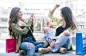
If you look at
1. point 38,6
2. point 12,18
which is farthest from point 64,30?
point 38,6

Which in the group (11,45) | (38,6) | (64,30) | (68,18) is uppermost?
(38,6)

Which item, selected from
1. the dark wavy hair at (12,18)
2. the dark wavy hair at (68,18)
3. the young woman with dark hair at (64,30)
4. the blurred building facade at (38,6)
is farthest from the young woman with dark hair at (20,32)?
the blurred building facade at (38,6)

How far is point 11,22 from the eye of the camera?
133 centimetres

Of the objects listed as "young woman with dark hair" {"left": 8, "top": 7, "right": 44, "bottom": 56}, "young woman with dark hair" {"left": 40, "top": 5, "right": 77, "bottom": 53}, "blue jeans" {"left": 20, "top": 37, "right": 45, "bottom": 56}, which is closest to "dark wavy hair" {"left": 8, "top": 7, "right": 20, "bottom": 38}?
"young woman with dark hair" {"left": 8, "top": 7, "right": 44, "bottom": 56}

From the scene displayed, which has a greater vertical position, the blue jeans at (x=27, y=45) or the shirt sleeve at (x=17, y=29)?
the shirt sleeve at (x=17, y=29)

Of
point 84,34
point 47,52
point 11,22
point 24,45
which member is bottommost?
point 47,52

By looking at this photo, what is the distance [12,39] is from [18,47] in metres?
0.19

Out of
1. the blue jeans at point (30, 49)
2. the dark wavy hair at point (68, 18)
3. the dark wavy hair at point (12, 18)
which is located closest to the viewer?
the blue jeans at point (30, 49)

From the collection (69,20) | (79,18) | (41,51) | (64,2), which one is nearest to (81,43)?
(69,20)

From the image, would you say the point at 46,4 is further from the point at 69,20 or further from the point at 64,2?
the point at 69,20

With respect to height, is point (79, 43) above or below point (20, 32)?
below

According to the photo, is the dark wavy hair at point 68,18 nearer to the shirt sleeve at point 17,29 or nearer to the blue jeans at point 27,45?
the blue jeans at point 27,45

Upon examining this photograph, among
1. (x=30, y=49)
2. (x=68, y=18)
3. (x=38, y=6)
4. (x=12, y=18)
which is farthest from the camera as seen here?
(x=38, y=6)

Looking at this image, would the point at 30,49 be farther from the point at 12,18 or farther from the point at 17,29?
the point at 12,18
